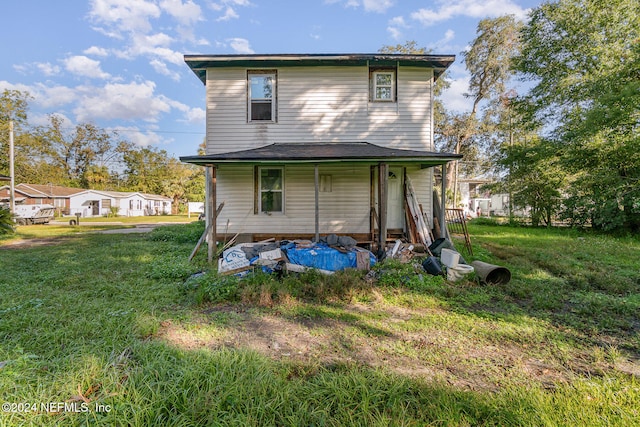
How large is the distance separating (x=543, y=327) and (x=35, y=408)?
533 cm

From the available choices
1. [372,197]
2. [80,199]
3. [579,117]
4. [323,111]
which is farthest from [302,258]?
[80,199]

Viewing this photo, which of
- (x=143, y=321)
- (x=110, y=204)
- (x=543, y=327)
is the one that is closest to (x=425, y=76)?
(x=543, y=327)

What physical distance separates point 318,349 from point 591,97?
A: 56.3 feet

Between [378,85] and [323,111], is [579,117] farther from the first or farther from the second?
[323,111]

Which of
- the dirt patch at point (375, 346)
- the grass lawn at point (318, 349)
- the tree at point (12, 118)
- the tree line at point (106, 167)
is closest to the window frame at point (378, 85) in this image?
the grass lawn at point (318, 349)

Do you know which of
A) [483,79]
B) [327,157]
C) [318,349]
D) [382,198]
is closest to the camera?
[318,349]

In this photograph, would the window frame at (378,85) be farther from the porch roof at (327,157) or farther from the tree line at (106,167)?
the tree line at (106,167)

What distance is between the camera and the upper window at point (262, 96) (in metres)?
8.65

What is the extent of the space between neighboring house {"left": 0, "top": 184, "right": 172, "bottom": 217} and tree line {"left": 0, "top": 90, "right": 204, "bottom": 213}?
615cm

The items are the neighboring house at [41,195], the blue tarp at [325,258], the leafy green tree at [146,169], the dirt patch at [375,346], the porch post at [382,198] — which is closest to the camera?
the dirt patch at [375,346]

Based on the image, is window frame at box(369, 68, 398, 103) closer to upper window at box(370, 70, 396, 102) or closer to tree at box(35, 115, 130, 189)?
upper window at box(370, 70, 396, 102)

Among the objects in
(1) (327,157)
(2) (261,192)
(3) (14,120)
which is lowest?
(2) (261,192)

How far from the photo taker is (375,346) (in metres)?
3.21

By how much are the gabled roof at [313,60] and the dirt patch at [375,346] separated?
7.32m
